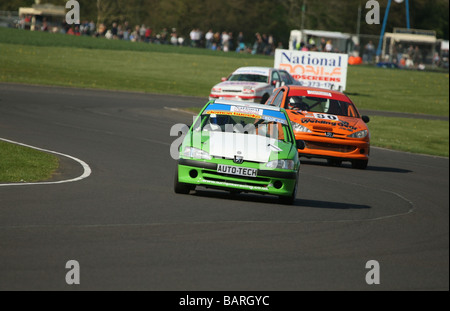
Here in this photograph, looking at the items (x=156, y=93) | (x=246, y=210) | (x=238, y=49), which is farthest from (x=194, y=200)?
(x=238, y=49)

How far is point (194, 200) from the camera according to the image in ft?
41.3

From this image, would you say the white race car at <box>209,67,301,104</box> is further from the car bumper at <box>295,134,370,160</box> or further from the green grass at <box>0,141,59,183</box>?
the green grass at <box>0,141,59,183</box>

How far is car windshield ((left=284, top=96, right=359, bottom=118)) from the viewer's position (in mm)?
19469

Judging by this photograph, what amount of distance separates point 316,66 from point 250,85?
9.82 metres


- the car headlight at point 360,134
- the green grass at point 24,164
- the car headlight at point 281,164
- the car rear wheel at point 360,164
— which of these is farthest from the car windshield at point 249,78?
the car headlight at point 281,164

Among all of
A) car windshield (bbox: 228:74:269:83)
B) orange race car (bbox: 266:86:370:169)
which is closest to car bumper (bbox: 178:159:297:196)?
orange race car (bbox: 266:86:370:169)

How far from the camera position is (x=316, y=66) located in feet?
131

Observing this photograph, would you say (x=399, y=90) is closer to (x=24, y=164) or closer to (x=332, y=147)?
(x=332, y=147)

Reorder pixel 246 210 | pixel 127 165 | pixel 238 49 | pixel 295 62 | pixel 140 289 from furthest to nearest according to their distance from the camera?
pixel 238 49, pixel 295 62, pixel 127 165, pixel 246 210, pixel 140 289

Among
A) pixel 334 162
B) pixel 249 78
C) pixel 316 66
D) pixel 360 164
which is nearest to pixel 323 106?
pixel 334 162

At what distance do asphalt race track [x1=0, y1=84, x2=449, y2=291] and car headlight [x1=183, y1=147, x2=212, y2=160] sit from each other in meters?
0.61
